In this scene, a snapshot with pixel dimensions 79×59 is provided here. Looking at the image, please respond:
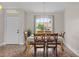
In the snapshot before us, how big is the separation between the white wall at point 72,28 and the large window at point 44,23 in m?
0.44

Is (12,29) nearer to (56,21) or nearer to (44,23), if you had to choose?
(44,23)

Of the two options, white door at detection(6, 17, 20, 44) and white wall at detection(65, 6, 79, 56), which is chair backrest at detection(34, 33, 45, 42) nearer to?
white door at detection(6, 17, 20, 44)

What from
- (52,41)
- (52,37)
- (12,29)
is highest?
(12,29)

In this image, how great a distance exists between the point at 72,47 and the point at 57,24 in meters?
0.75

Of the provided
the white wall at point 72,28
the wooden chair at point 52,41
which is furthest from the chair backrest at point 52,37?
the white wall at point 72,28

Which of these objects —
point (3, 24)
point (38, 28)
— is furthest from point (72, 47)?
point (3, 24)

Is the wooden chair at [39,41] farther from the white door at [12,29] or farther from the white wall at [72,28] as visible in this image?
the white wall at [72,28]

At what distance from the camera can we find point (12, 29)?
11.5 feet

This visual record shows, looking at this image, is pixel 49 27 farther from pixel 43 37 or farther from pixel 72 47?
pixel 72 47

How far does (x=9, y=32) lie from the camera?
3.54 m

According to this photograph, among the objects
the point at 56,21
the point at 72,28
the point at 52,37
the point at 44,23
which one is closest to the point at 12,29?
the point at 44,23

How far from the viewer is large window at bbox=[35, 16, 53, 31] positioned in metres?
3.33

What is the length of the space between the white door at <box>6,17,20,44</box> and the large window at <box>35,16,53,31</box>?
1.90 feet

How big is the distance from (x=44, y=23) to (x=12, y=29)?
936mm
